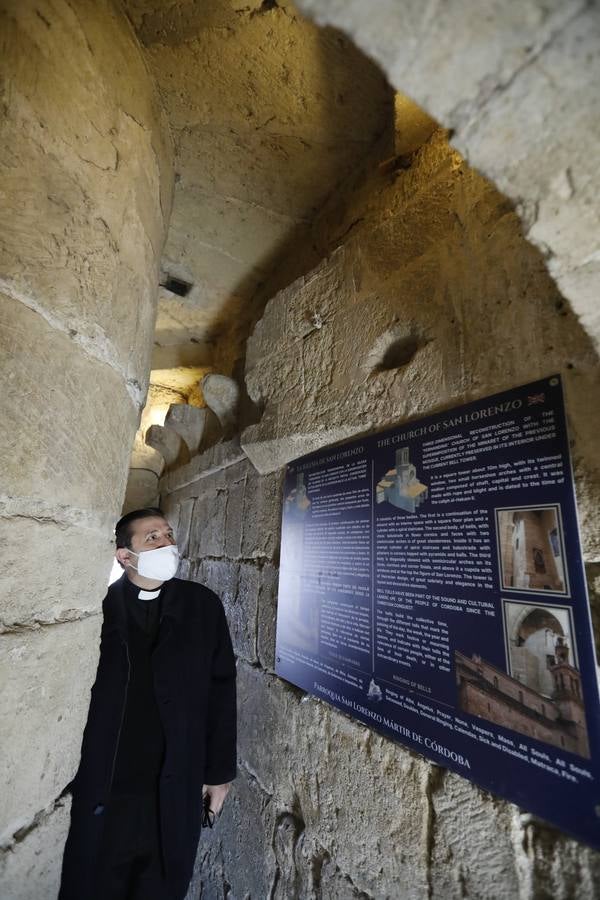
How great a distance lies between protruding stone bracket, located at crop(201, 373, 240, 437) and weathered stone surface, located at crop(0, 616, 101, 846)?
1.91 metres

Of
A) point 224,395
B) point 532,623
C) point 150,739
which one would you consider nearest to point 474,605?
point 532,623

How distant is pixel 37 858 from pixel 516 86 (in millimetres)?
1727

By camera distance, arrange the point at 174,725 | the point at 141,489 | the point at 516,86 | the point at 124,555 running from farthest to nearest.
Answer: the point at 141,489 → the point at 124,555 → the point at 174,725 → the point at 516,86

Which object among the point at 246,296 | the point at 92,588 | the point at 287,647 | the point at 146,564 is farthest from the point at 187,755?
the point at 246,296

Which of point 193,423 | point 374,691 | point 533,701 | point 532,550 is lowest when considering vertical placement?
point 374,691

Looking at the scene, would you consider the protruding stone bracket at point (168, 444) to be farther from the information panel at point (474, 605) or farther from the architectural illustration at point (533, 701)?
the architectural illustration at point (533, 701)

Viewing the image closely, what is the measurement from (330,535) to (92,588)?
89cm

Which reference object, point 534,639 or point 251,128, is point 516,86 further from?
point 251,128

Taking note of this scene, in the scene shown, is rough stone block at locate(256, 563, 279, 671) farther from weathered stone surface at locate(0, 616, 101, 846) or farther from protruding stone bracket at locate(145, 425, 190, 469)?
protruding stone bracket at locate(145, 425, 190, 469)

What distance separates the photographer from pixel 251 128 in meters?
1.96

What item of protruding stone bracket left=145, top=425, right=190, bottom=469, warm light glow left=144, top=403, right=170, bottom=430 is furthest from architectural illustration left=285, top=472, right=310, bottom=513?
warm light glow left=144, top=403, right=170, bottom=430

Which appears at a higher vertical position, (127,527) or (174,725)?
(127,527)

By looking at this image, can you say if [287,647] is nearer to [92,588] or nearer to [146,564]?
[146,564]

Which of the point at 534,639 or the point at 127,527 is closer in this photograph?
the point at 534,639
